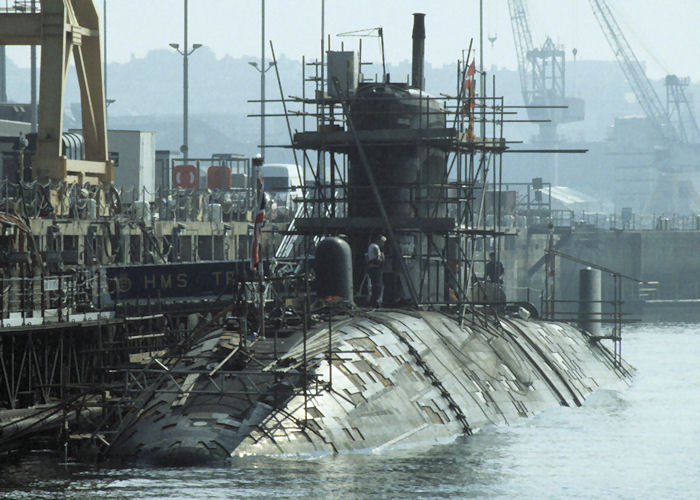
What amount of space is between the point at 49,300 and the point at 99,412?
7352 millimetres

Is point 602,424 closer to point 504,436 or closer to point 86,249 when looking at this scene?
point 504,436

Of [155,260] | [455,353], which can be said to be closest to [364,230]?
[455,353]

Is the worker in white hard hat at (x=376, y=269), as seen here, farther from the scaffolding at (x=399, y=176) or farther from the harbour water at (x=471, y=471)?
the harbour water at (x=471, y=471)

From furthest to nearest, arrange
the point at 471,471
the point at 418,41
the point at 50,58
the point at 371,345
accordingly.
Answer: the point at 50,58 < the point at 418,41 < the point at 371,345 < the point at 471,471

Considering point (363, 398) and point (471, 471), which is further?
point (471, 471)

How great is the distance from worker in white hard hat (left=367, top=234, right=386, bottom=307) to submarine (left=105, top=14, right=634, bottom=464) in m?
0.52

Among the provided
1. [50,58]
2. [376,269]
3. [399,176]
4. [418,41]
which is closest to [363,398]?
[376,269]

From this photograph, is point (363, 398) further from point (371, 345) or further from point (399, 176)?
point (399, 176)

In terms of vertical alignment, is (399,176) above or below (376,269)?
above

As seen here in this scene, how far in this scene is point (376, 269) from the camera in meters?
38.6

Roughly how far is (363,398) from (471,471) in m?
2.88

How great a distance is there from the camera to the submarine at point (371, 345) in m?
27.1

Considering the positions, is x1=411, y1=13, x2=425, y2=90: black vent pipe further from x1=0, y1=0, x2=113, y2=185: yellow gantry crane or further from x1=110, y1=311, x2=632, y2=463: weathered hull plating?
x1=0, y1=0, x2=113, y2=185: yellow gantry crane

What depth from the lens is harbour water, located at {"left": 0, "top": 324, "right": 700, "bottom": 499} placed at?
25.8 metres
